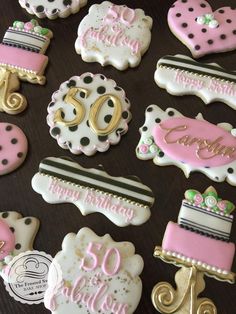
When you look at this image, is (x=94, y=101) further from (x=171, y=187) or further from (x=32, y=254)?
(x=32, y=254)

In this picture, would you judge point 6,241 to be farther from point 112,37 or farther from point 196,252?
point 112,37

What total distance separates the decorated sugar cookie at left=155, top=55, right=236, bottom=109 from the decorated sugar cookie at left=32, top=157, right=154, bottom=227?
0.86 feet

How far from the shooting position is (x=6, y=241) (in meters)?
0.92

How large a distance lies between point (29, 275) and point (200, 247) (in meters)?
0.36

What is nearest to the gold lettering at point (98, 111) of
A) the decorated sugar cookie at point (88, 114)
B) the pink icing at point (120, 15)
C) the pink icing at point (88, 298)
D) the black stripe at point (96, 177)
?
the decorated sugar cookie at point (88, 114)

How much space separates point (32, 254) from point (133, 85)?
0.48 metres

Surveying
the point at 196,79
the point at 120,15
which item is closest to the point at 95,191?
the point at 196,79

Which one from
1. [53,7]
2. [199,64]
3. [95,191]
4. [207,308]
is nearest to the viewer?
[207,308]

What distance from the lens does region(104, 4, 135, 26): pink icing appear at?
1.13 meters

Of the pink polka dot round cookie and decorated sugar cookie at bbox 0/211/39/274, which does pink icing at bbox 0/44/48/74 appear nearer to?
the pink polka dot round cookie

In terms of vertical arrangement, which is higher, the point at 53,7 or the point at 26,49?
Result: the point at 53,7

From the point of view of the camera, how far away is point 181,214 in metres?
0.92

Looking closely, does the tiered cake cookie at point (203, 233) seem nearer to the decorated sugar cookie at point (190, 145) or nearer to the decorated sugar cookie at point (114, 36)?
the decorated sugar cookie at point (190, 145)

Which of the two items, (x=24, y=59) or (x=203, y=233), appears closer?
(x=203, y=233)
